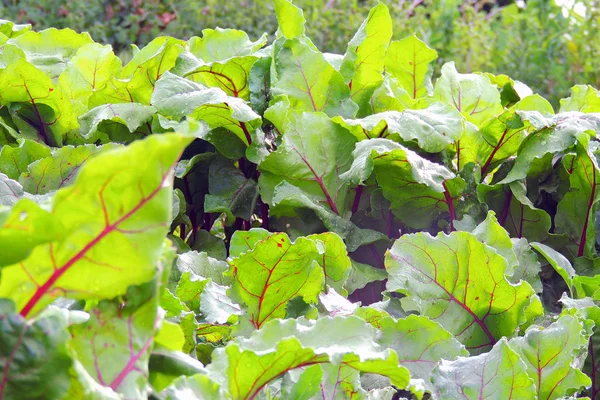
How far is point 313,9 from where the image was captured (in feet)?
21.4

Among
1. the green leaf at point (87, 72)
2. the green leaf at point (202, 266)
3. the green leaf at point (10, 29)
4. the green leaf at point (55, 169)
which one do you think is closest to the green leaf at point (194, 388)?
the green leaf at point (202, 266)

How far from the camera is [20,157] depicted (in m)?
1.48

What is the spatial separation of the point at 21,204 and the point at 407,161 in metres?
0.84

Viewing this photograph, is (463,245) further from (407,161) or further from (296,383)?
(296,383)

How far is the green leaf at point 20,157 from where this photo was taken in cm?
148

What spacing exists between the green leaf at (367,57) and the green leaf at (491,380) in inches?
30.2

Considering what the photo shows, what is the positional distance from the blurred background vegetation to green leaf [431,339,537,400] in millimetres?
5600

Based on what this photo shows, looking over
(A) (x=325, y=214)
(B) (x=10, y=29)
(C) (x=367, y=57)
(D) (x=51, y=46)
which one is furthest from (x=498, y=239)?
(B) (x=10, y=29)

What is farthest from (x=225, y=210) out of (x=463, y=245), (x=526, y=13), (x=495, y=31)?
(x=495, y=31)

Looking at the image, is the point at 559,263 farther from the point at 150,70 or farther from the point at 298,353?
the point at 150,70

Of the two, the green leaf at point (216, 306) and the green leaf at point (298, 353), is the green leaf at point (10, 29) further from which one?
the green leaf at point (298, 353)

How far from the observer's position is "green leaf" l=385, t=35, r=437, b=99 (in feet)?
6.05

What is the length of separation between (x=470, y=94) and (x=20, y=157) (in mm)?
1000

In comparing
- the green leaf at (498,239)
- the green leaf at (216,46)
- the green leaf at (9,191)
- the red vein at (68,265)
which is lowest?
the green leaf at (9,191)
